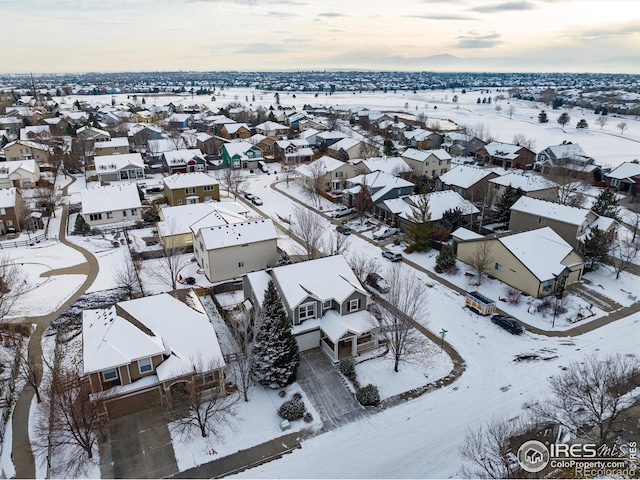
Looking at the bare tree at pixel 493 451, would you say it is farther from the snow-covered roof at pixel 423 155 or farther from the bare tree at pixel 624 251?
the snow-covered roof at pixel 423 155

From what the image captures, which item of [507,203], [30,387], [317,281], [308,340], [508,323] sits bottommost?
[30,387]

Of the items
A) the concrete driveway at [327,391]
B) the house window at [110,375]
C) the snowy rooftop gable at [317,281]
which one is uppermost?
the snowy rooftop gable at [317,281]

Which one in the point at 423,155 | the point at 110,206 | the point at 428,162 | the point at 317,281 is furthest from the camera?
the point at 423,155

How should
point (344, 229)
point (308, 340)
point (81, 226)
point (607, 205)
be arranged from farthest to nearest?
point (344, 229) < point (81, 226) < point (607, 205) < point (308, 340)

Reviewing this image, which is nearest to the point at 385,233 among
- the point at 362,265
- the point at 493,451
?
the point at 362,265

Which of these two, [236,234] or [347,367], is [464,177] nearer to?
[236,234]

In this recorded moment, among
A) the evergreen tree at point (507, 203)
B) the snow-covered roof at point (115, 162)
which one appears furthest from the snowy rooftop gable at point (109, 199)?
the evergreen tree at point (507, 203)

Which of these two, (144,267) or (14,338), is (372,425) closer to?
(14,338)
